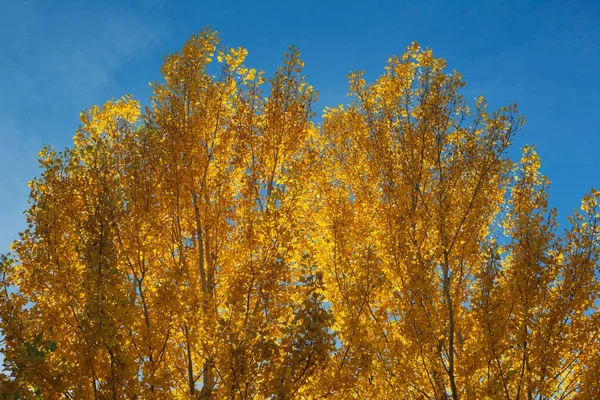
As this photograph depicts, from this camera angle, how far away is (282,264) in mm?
5562

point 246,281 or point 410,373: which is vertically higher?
point 246,281

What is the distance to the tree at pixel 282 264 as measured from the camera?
4953mm

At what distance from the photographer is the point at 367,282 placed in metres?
5.75

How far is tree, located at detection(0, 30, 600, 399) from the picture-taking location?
4.95 m

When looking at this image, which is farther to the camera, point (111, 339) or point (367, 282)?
point (367, 282)

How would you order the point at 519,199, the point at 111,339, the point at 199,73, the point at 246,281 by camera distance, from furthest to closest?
the point at 519,199, the point at 199,73, the point at 246,281, the point at 111,339

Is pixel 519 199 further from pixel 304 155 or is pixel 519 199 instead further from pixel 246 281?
pixel 246 281

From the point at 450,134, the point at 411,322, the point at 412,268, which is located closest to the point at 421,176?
the point at 450,134

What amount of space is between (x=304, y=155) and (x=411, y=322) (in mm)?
3396

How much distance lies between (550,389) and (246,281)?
3.72 meters

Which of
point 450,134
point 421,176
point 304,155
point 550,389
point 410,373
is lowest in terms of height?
point 550,389

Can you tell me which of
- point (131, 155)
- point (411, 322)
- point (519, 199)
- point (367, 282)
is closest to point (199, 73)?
point (131, 155)

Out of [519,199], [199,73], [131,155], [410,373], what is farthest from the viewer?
[519,199]

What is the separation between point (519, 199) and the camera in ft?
29.1
